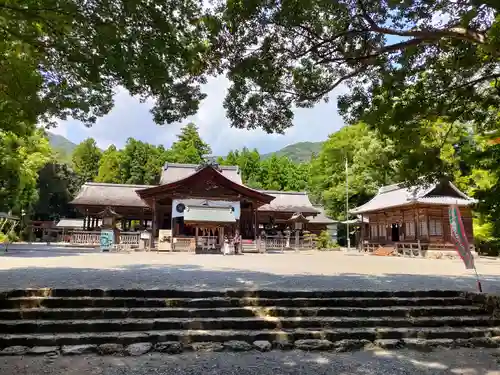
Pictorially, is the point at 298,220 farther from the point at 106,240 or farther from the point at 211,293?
the point at 211,293

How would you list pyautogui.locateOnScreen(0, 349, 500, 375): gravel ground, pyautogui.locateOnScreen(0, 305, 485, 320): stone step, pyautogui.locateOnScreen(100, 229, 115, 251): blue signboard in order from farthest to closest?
pyautogui.locateOnScreen(100, 229, 115, 251): blue signboard
pyautogui.locateOnScreen(0, 305, 485, 320): stone step
pyautogui.locateOnScreen(0, 349, 500, 375): gravel ground

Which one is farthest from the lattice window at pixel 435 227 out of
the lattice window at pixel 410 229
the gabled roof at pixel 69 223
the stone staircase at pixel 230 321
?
the gabled roof at pixel 69 223

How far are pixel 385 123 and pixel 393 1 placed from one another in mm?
2517

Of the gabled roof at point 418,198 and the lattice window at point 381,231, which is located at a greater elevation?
the gabled roof at point 418,198

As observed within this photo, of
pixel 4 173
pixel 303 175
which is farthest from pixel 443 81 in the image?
pixel 303 175

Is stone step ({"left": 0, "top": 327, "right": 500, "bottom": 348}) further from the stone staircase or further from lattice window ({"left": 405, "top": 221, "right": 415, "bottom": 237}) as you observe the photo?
lattice window ({"left": 405, "top": 221, "right": 415, "bottom": 237})

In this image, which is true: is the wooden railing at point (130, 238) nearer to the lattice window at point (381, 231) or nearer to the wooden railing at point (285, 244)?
the wooden railing at point (285, 244)

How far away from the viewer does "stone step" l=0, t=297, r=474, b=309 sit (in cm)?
616

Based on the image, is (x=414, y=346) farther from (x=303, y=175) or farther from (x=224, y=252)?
(x=303, y=175)

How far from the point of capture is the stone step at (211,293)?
253 inches

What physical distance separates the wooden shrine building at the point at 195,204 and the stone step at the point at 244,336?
18.1 meters

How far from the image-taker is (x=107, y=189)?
101 ft

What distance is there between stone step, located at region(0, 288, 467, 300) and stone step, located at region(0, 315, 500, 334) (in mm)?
764

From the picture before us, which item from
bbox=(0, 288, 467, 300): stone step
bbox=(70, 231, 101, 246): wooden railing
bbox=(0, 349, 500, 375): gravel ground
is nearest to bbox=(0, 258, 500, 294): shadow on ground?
bbox=(0, 288, 467, 300): stone step
